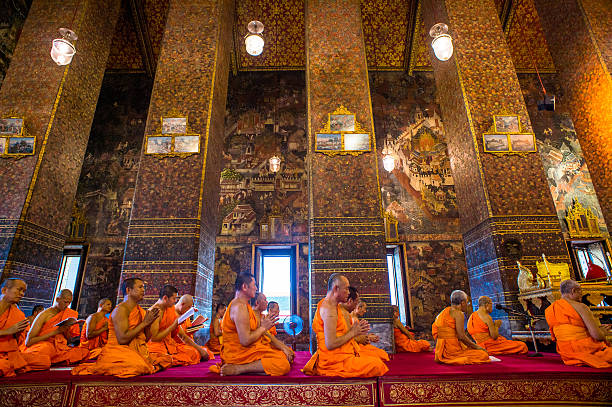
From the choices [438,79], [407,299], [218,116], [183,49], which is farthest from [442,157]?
[183,49]

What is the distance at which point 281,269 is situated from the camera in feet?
35.9

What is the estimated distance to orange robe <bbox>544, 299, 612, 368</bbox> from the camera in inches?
150

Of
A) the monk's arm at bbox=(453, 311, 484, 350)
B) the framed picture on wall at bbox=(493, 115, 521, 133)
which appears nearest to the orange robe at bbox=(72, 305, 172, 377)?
the monk's arm at bbox=(453, 311, 484, 350)

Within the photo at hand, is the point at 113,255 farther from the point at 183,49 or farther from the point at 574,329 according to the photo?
the point at 574,329

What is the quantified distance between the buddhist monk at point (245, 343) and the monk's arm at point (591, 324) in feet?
11.0

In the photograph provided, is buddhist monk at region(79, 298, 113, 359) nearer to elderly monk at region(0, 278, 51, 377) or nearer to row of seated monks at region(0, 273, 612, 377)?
row of seated monks at region(0, 273, 612, 377)

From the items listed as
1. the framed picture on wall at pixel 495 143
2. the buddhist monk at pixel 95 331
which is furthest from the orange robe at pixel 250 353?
the framed picture on wall at pixel 495 143

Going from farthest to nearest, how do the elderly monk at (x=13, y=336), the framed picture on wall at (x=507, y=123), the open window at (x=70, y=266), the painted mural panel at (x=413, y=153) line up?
the painted mural panel at (x=413, y=153) → the open window at (x=70, y=266) → the framed picture on wall at (x=507, y=123) → the elderly monk at (x=13, y=336)

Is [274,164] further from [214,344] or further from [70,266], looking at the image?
[70,266]

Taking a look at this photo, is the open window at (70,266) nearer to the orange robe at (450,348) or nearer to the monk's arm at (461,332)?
the orange robe at (450,348)

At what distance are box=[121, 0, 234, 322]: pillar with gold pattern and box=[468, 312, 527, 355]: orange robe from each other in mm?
4834

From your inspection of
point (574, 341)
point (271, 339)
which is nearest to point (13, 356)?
point (271, 339)

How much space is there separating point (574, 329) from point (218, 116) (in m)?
7.60

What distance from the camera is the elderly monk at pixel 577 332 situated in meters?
3.84
